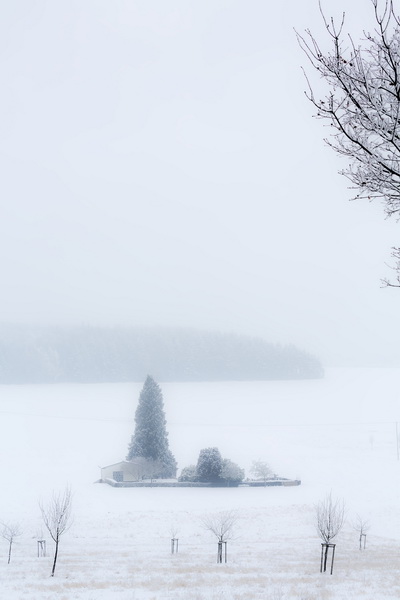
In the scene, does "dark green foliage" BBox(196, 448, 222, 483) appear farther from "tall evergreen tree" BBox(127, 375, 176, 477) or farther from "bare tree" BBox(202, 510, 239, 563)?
"bare tree" BBox(202, 510, 239, 563)

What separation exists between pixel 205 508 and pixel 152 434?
14.9 m

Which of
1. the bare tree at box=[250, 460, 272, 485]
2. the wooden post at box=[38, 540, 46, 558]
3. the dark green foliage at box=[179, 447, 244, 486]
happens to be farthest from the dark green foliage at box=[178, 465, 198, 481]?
the wooden post at box=[38, 540, 46, 558]

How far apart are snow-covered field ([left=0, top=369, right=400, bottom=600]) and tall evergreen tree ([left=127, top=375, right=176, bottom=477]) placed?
4858 millimetres

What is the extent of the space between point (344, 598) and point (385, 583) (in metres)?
3.38

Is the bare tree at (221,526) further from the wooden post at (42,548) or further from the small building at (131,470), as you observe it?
the small building at (131,470)

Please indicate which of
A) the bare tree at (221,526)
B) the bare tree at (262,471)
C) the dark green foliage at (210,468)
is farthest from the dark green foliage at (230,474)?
the bare tree at (221,526)

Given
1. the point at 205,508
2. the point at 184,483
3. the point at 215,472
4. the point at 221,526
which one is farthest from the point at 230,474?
the point at 221,526

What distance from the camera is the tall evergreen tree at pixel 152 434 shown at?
5541cm

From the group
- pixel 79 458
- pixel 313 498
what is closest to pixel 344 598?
pixel 313 498

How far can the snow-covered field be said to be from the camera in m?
22.9

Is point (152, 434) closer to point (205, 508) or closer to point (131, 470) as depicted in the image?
point (131, 470)

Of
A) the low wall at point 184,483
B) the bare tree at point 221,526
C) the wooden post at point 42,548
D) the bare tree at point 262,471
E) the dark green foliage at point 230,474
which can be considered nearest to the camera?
the bare tree at point 221,526

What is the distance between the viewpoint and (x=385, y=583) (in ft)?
73.6

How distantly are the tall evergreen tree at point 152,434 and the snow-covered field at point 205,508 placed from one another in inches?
191
